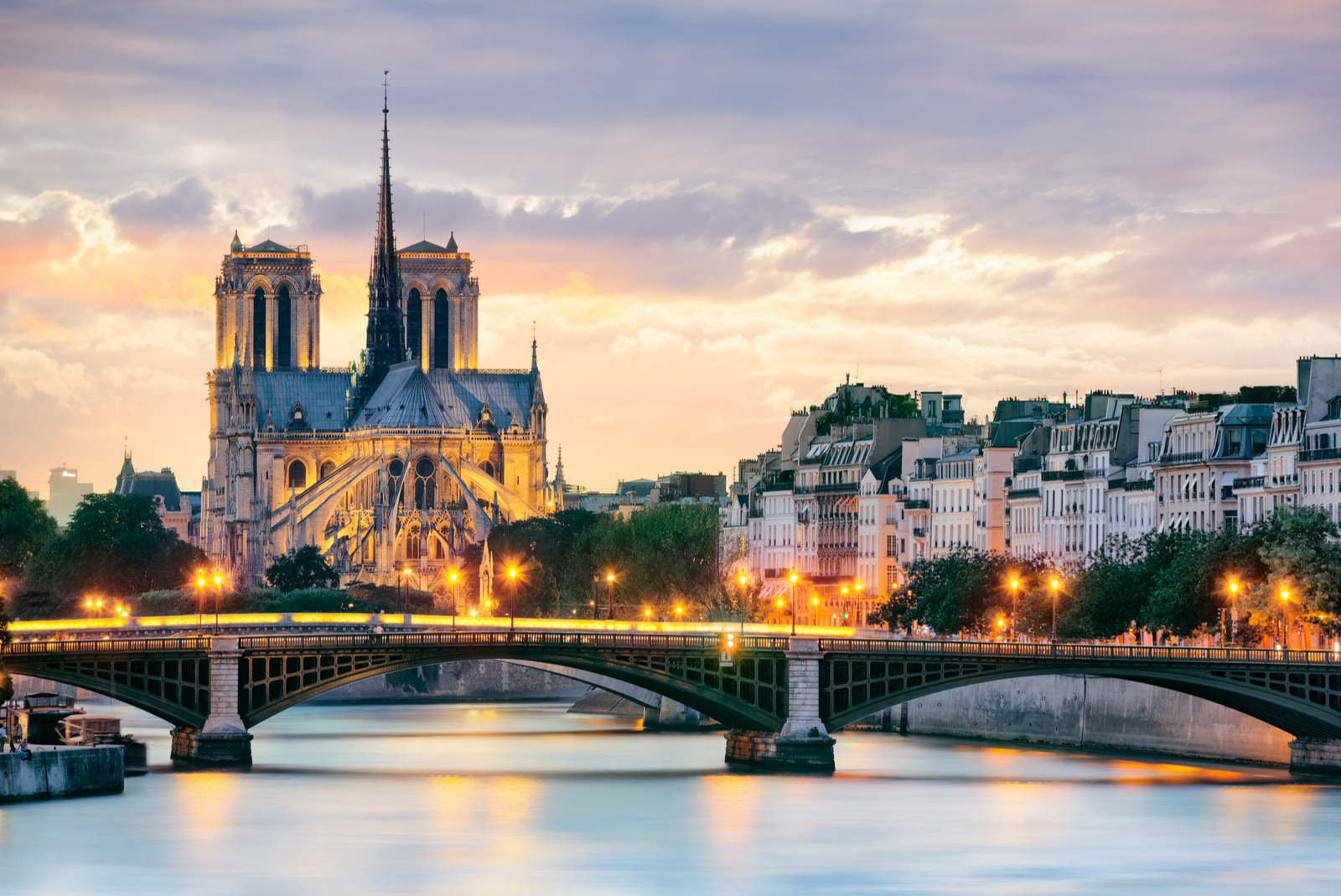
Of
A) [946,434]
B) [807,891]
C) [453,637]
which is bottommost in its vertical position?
[807,891]

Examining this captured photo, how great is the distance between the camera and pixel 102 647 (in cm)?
9219

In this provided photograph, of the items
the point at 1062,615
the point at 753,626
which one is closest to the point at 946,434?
the point at 753,626

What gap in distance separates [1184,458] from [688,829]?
4172 centimetres

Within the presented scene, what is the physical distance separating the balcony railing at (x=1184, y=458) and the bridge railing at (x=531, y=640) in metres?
26.2

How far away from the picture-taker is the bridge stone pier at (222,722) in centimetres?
9012

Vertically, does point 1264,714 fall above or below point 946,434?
below

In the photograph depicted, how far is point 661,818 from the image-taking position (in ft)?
261

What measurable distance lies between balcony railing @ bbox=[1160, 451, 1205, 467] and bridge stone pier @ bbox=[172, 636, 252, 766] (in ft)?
127

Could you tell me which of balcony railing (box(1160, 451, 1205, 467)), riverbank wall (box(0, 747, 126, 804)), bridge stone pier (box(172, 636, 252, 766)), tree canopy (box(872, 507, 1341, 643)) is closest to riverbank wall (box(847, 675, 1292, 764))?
tree canopy (box(872, 507, 1341, 643))

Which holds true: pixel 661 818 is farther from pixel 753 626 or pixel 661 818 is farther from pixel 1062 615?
pixel 753 626

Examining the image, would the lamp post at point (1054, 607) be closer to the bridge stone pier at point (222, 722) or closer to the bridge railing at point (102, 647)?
the bridge stone pier at point (222, 722)

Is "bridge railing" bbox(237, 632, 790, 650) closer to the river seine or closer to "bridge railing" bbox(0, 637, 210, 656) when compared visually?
"bridge railing" bbox(0, 637, 210, 656)

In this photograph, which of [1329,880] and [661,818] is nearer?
[1329,880]

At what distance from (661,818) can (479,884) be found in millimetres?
11939
